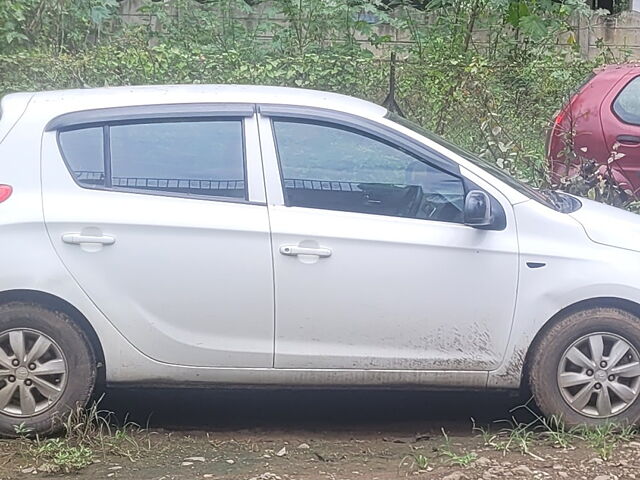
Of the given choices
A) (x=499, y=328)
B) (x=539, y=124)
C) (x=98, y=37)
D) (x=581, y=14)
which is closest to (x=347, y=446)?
(x=499, y=328)

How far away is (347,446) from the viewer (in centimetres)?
465

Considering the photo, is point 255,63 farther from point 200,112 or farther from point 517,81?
point 200,112

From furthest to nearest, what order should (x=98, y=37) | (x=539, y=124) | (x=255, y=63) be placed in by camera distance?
(x=98, y=37) < (x=255, y=63) < (x=539, y=124)

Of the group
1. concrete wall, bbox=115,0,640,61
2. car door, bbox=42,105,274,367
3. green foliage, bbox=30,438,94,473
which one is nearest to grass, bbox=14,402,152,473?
green foliage, bbox=30,438,94,473

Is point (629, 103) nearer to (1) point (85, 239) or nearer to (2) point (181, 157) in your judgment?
(2) point (181, 157)

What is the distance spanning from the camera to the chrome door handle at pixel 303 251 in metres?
4.47

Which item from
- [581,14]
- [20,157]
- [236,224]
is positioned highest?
Answer: [581,14]

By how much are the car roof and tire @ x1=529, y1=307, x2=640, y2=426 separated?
1.45m

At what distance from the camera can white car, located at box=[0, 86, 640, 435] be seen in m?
4.46

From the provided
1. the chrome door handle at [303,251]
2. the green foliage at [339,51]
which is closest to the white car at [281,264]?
the chrome door handle at [303,251]

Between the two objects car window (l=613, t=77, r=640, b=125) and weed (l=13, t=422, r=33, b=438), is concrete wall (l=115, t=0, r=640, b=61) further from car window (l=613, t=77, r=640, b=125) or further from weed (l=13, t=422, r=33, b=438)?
weed (l=13, t=422, r=33, b=438)

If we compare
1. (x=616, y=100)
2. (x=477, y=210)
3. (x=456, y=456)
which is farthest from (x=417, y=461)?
(x=616, y=100)

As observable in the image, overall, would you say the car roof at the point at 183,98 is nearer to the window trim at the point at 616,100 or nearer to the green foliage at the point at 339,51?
the window trim at the point at 616,100

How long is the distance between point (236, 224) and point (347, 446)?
4.01 ft
